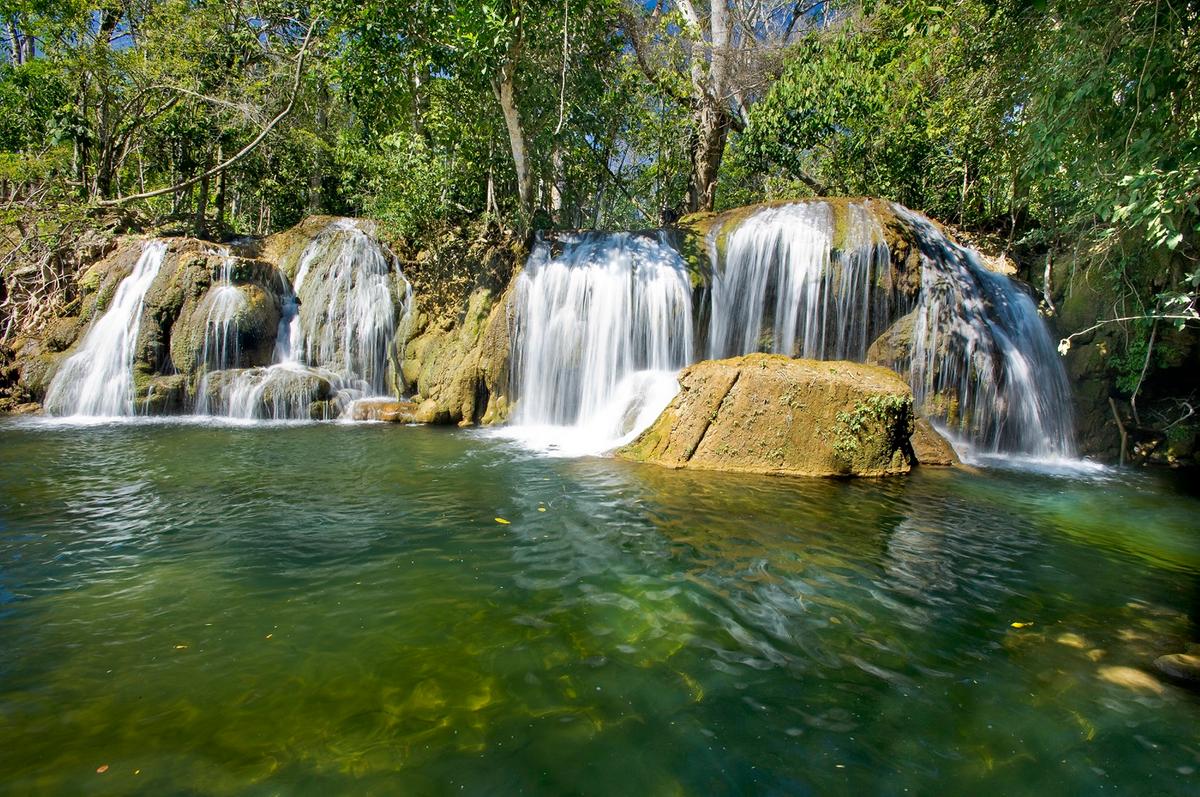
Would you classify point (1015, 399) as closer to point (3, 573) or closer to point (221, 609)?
point (221, 609)

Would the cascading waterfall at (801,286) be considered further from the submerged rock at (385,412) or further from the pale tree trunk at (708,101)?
the submerged rock at (385,412)

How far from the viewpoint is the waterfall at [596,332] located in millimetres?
12117

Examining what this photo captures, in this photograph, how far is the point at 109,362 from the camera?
1280cm

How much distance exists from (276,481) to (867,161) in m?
16.2

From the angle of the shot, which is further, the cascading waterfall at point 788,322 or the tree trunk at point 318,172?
the tree trunk at point 318,172

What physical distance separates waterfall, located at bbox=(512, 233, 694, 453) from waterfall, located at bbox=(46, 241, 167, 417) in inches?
339

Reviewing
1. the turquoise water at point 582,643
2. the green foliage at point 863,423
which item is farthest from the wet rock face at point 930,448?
the turquoise water at point 582,643

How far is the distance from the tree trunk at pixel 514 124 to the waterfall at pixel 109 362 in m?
9.01

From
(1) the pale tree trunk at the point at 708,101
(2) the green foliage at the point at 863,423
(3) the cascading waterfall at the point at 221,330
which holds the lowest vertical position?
(2) the green foliage at the point at 863,423

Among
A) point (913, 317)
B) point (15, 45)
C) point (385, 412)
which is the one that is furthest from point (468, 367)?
point (15, 45)

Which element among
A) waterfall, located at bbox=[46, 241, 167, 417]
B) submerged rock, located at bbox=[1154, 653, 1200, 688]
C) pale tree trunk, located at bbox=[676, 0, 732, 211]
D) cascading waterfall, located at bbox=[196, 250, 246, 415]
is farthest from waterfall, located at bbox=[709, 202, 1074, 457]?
waterfall, located at bbox=[46, 241, 167, 417]

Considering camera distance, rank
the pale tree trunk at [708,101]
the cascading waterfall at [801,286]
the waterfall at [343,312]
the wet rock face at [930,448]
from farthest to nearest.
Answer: the pale tree trunk at [708,101], the waterfall at [343,312], the cascading waterfall at [801,286], the wet rock face at [930,448]

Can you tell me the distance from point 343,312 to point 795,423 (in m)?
11.8

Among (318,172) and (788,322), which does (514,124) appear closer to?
(788,322)
